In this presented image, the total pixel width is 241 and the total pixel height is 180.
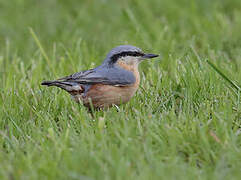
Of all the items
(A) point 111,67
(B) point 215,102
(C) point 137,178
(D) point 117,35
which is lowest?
(C) point 137,178

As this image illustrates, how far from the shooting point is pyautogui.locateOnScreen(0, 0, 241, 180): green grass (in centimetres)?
329

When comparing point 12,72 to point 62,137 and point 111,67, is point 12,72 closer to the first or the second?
point 111,67

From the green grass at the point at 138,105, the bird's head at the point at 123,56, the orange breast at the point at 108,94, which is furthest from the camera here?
the bird's head at the point at 123,56

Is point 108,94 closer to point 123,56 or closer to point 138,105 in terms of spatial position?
point 138,105

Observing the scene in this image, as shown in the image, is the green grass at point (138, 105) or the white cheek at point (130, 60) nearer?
the green grass at point (138, 105)

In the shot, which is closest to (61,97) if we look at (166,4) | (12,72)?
(12,72)

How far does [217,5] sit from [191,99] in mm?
4402

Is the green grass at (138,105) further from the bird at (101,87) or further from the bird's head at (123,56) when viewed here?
the bird's head at (123,56)

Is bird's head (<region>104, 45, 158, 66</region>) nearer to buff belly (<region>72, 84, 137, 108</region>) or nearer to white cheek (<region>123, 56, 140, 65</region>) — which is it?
white cheek (<region>123, 56, 140, 65</region>)

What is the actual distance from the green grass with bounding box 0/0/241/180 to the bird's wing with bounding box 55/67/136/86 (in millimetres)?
250

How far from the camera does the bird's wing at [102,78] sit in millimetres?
4867

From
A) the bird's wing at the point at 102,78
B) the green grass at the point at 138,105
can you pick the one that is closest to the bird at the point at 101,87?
the bird's wing at the point at 102,78

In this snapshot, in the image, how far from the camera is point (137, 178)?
3031 millimetres

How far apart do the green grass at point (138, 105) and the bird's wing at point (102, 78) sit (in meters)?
0.25
